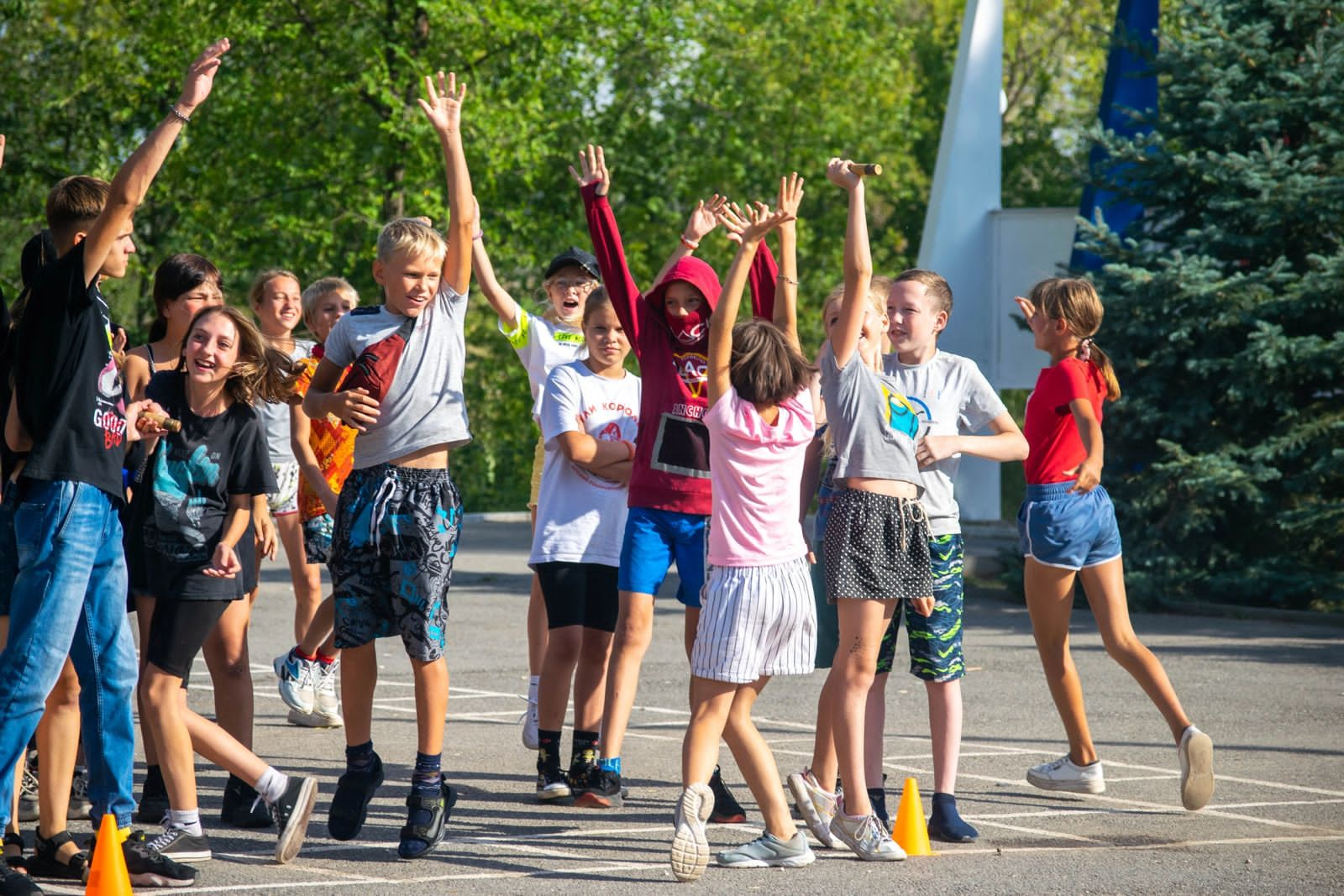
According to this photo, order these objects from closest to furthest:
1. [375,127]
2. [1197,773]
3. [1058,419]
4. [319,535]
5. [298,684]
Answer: [1197,773], [1058,419], [298,684], [319,535], [375,127]

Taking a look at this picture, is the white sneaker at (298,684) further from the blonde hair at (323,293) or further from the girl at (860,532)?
the girl at (860,532)

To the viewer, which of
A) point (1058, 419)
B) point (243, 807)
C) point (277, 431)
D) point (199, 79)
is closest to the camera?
point (199, 79)

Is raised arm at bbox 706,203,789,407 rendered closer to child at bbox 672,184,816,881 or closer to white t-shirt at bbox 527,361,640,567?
child at bbox 672,184,816,881

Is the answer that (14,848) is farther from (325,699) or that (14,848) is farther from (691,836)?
(325,699)

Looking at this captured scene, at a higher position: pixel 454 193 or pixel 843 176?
pixel 843 176

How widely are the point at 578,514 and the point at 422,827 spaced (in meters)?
1.67

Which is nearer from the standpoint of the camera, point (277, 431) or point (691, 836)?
point (691, 836)

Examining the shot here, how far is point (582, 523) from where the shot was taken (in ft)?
22.2

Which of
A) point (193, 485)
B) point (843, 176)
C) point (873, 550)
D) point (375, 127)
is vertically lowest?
point (873, 550)

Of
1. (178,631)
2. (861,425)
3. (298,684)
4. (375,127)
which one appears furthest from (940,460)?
(375,127)

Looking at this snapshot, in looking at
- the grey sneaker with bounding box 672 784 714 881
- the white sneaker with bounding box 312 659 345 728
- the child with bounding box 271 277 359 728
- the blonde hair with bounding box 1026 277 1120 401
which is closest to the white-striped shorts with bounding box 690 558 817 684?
the grey sneaker with bounding box 672 784 714 881

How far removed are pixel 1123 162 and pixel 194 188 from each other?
19354mm

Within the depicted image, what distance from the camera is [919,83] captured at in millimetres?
46250

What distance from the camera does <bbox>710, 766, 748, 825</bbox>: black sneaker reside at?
6289 millimetres
